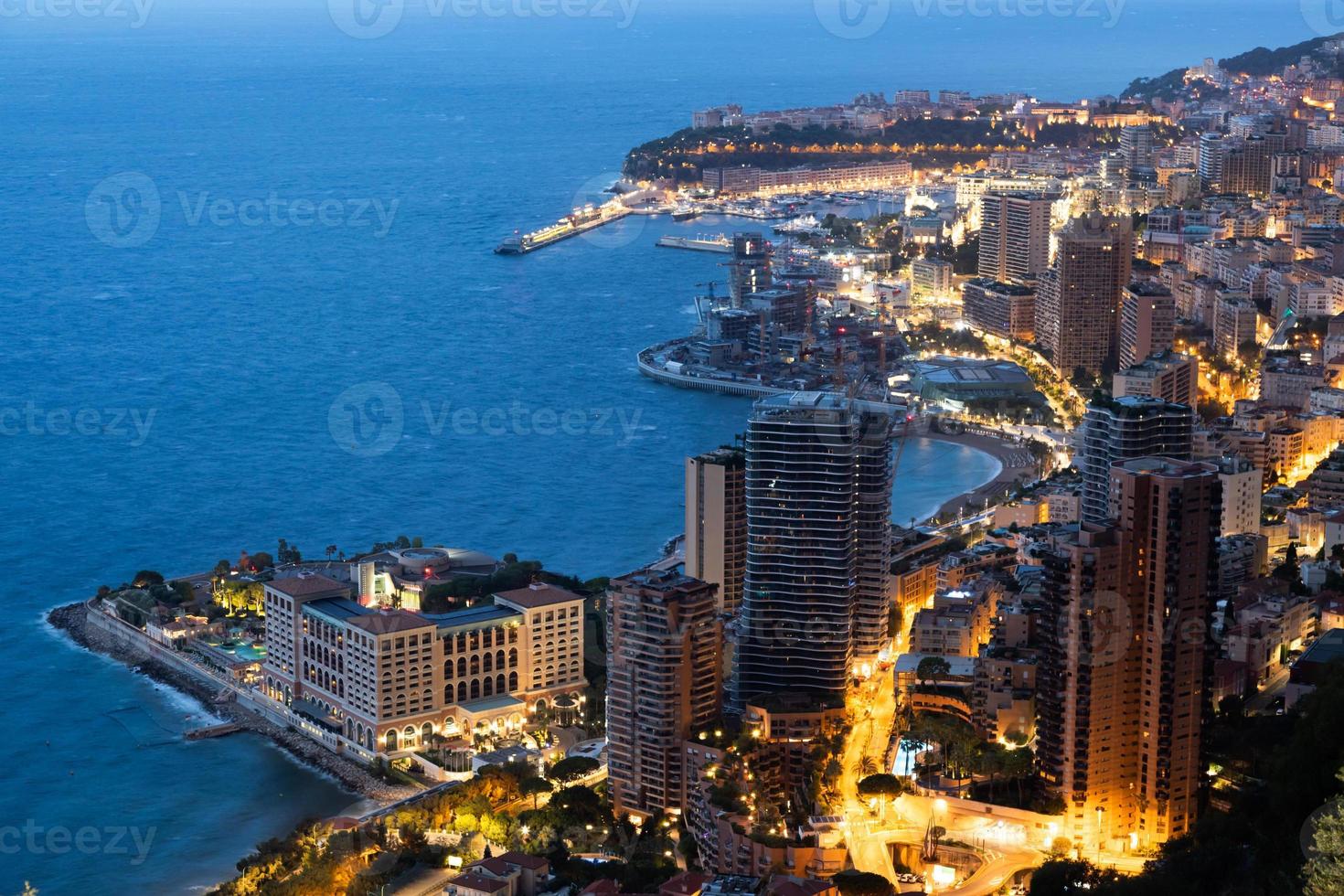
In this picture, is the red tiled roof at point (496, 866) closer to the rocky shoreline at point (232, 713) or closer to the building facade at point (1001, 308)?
the rocky shoreline at point (232, 713)

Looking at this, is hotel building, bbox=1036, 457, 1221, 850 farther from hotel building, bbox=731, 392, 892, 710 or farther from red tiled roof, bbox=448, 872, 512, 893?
red tiled roof, bbox=448, 872, 512, 893

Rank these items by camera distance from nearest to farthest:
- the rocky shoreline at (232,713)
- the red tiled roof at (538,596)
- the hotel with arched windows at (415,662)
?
the rocky shoreline at (232,713)
the hotel with arched windows at (415,662)
the red tiled roof at (538,596)

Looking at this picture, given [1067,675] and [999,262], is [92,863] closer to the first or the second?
[1067,675]

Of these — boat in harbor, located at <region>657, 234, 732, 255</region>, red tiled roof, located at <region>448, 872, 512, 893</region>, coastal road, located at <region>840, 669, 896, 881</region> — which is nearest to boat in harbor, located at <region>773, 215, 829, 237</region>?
boat in harbor, located at <region>657, 234, 732, 255</region>

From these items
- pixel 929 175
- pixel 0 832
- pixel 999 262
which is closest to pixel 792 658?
pixel 0 832

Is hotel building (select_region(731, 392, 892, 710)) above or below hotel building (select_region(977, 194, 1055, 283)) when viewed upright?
below

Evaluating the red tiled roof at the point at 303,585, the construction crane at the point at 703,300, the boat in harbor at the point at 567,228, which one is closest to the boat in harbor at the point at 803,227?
the boat in harbor at the point at 567,228
